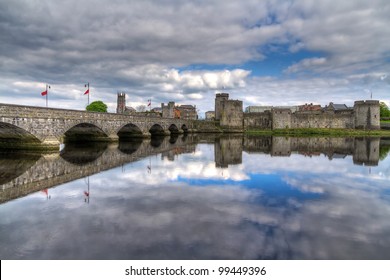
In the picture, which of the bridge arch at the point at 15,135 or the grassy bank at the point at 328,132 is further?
the grassy bank at the point at 328,132

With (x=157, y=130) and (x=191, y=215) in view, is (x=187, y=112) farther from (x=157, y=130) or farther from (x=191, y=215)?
(x=191, y=215)

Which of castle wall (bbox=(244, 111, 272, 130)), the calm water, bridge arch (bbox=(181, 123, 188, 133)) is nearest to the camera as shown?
the calm water

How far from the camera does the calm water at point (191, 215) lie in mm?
5957

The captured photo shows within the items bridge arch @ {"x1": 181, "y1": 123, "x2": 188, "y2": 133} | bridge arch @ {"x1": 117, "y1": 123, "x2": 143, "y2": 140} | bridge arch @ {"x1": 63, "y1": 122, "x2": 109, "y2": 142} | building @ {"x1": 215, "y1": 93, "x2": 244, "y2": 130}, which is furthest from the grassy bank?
bridge arch @ {"x1": 63, "y1": 122, "x2": 109, "y2": 142}

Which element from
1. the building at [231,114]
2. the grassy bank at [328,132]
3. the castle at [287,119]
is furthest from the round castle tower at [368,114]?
the building at [231,114]

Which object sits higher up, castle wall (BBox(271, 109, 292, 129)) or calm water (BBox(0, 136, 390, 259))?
castle wall (BBox(271, 109, 292, 129))

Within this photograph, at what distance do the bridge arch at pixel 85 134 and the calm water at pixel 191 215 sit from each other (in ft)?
58.5

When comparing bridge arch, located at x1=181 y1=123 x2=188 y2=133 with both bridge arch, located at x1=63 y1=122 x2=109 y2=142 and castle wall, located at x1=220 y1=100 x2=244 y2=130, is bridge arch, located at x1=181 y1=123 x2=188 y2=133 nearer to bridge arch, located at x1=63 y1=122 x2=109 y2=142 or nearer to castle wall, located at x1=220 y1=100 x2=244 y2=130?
castle wall, located at x1=220 y1=100 x2=244 y2=130

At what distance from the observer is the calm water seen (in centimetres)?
596

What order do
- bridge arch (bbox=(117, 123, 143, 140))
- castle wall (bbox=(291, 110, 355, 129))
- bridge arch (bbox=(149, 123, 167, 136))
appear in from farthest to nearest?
castle wall (bbox=(291, 110, 355, 129)) → bridge arch (bbox=(149, 123, 167, 136)) → bridge arch (bbox=(117, 123, 143, 140))

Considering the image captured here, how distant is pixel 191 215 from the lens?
8211 millimetres

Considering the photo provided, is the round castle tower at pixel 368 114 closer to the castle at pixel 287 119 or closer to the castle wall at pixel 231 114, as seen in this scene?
the castle at pixel 287 119

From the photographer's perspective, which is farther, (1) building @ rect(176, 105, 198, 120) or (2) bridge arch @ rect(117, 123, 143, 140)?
(1) building @ rect(176, 105, 198, 120)

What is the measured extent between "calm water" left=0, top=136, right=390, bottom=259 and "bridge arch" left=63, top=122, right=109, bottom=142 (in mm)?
17836
